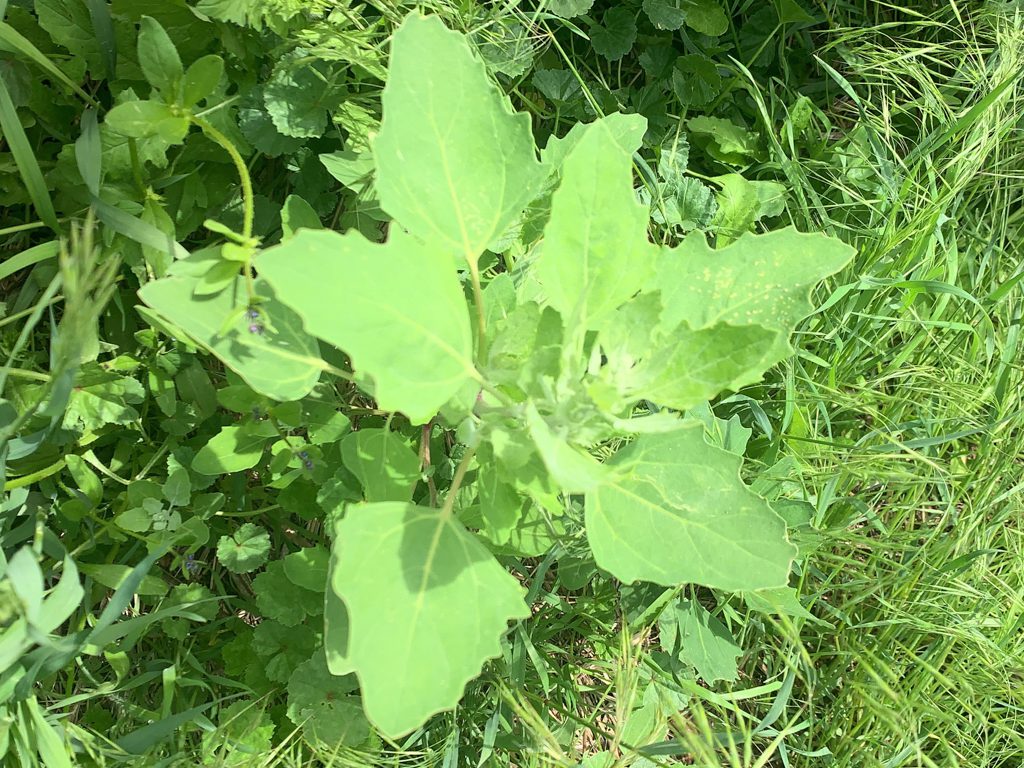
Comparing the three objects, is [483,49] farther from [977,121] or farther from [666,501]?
[977,121]

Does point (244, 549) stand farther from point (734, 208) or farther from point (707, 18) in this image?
point (707, 18)

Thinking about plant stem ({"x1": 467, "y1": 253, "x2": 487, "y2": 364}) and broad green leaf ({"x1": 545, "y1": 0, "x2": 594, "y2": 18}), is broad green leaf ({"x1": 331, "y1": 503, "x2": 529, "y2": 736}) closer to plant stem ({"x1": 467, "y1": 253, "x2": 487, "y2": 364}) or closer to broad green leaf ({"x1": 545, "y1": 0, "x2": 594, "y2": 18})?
plant stem ({"x1": 467, "y1": 253, "x2": 487, "y2": 364})

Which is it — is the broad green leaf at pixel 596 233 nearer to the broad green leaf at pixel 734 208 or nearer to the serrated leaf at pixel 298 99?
the serrated leaf at pixel 298 99

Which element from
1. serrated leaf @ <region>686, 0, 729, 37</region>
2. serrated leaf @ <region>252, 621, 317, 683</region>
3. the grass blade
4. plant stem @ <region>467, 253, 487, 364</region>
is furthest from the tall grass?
the grass blade

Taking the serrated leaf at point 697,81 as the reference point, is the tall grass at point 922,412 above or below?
below

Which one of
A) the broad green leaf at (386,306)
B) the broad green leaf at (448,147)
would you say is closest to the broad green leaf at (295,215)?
the broad green leaf at (448,147)

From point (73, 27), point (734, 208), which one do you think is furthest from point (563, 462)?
Result: point (73, 27)

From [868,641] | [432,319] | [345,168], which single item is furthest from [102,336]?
[868,641]
